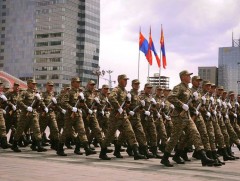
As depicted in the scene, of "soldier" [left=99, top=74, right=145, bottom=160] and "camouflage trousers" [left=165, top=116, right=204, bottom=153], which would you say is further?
"soldier" [left=99, top=74, right=145, bottom=160]

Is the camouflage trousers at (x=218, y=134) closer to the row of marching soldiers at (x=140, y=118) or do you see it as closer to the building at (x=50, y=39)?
the row of marching soldiers at (x=140, y=118)

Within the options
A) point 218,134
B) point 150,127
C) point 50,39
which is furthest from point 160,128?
point 50,39

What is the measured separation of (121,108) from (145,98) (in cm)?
→ 162

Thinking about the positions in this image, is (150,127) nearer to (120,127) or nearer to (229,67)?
(120,127)

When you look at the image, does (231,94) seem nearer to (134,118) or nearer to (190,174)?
(134,118)

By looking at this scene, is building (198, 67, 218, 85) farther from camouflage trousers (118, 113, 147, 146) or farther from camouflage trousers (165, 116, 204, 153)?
camouflage trousers (165, 116, 204, 153)

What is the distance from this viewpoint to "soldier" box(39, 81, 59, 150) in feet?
39.0

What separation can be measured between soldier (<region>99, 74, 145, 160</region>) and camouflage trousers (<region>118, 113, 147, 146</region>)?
1.16 feet

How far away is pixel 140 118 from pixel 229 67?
270 ft

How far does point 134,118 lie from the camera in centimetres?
1079

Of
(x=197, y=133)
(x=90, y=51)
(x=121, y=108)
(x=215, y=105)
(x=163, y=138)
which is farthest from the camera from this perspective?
(x=90, y=51)

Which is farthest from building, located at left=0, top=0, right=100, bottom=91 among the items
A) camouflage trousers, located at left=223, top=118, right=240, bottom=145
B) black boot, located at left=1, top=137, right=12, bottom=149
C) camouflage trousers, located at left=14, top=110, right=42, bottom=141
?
camouflage trousers, located at left=223, top=118, right=240, bottom=145

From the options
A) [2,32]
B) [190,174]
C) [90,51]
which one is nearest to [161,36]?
[190,174]

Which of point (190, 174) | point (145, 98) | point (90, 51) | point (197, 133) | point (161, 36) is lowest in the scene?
point (190, 174)
